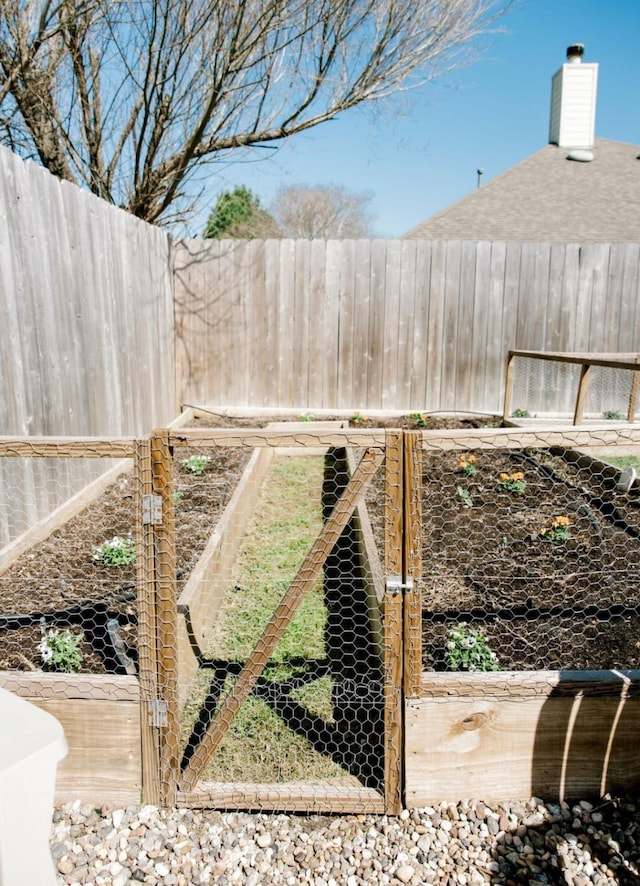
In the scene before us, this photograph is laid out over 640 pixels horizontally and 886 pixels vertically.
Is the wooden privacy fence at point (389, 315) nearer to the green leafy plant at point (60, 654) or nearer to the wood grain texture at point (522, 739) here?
the green leafy plant at point (60, 654)

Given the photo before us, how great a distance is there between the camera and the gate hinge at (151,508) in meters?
2.04

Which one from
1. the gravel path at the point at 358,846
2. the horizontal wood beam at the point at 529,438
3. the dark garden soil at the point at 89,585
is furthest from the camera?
the dark garden soil at the point at 89,585

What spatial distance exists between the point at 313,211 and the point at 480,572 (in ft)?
100

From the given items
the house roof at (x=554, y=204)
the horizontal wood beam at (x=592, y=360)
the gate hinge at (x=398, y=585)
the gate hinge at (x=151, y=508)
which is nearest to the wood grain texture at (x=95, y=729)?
the gate hinge at (x=151, y=508)

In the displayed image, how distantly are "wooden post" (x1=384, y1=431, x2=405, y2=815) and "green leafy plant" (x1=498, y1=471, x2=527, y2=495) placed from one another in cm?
281

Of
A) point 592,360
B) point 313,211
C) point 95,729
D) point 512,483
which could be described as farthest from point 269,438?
point 313,211

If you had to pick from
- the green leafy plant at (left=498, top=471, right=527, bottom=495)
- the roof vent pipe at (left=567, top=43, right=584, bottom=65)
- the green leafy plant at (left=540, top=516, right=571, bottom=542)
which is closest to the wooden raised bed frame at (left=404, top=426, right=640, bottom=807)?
the green leafy plant at (left=540, top=516, right=571, bottom=542)

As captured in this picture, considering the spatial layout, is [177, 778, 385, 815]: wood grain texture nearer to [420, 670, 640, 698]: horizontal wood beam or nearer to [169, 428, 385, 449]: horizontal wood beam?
[420, 670, 640, 698]: horizontal wood beam

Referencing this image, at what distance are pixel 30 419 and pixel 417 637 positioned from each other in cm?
273

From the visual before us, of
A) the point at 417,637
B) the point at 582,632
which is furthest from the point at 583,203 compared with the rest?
the point at 417,637

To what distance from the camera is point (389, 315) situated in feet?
26.4

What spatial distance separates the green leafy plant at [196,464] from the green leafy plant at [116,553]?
1736mm

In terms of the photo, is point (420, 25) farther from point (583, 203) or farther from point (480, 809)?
point (480, 809)

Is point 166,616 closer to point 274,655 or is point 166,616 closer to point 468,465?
point 274,655
